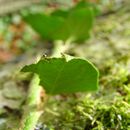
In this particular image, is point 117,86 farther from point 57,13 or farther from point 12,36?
point 12,36

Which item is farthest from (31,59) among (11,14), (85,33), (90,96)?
(11,14)

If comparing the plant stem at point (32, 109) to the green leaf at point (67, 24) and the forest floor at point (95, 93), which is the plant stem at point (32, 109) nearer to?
the forest floor at point (95, 93)

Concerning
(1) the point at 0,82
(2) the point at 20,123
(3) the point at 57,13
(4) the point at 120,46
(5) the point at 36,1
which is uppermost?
(5) the point at 36,1

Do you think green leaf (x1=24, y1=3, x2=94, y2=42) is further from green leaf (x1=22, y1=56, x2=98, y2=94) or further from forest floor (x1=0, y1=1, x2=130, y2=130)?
green leaf (x1=22, y1=56, x2=98, y2=94)

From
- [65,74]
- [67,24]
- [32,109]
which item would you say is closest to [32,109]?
[32,109]

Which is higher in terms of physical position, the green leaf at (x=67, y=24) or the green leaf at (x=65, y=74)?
the green leaf at (x=67, y=24)

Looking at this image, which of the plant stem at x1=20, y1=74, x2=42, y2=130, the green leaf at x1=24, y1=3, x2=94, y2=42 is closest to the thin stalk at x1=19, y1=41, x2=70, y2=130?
the plant stem at x1=20, y1=74, x2=42, y2=130

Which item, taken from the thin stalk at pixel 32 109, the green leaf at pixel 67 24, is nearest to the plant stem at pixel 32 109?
the thin stalk at pixel 32 109
